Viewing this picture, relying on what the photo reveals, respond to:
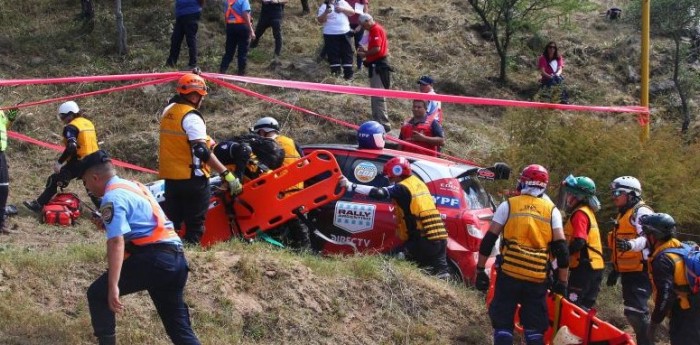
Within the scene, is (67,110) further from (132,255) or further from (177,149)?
(132,255)

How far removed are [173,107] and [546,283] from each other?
11.9 ft

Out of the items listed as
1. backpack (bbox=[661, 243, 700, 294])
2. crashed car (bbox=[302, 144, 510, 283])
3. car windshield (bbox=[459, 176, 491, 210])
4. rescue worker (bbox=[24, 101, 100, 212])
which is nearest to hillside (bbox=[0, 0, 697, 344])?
rescue worker (bbox=[24, 101, 100, 212])

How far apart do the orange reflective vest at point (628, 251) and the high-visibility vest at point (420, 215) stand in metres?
1.75

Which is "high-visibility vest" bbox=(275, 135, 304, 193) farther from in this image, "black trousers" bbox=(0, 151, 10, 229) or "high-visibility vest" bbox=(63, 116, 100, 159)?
"black trousers" bbox=(0, 151, 10, 229)

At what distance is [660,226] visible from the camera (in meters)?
8.50

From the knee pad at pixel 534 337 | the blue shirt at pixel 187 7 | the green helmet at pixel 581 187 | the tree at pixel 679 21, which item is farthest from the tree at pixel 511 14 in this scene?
the knee pad at pixel 534 337

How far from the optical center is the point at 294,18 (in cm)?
1983

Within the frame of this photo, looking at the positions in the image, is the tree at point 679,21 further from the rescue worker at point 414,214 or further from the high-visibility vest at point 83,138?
the high-visibility vest at point 83,138

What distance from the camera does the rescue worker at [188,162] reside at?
8.28 meters

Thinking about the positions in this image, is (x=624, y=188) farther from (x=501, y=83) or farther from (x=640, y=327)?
(x=501, y=83)

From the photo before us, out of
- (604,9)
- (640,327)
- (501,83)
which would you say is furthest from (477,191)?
(604,9)

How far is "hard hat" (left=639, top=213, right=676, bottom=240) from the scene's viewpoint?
848cm

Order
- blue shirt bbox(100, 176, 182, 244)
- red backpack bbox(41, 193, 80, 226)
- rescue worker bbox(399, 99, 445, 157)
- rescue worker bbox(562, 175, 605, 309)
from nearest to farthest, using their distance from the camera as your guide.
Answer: blue shirt bbox(100, 176, 182, 244)
rescue worker bbox(562, 175, 605, 309)
red backpack bbox(41, 193, 80, 226)
rescue worker bbox(399, 99, 445, 157)

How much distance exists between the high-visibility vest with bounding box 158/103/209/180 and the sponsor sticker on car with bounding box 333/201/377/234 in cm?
191
